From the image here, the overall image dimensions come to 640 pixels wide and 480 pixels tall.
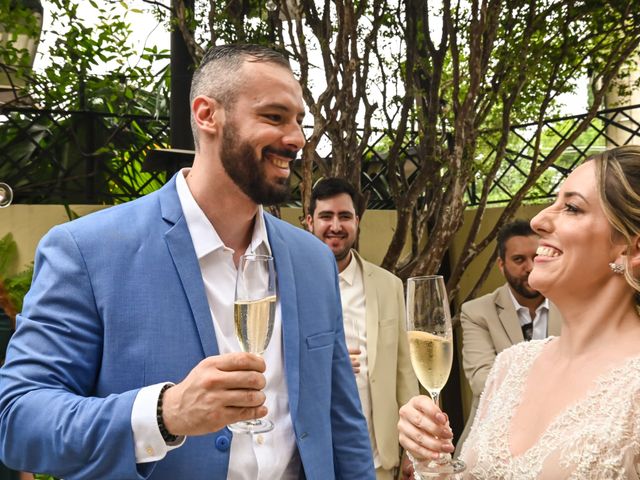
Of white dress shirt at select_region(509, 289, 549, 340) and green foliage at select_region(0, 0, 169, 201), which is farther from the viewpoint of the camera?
green foliage at select_region(0, 0, 169, 201)

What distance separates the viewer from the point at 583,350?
2273 millimetres

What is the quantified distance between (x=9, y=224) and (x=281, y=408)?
5338 millimetres

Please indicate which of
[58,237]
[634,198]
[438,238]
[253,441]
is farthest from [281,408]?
[438,238]

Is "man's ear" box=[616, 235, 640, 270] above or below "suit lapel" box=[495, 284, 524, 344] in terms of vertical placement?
above

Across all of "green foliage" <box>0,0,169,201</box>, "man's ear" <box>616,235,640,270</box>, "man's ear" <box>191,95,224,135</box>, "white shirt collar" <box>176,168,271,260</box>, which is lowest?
"man's ear" <box>616,235,640,270</box>

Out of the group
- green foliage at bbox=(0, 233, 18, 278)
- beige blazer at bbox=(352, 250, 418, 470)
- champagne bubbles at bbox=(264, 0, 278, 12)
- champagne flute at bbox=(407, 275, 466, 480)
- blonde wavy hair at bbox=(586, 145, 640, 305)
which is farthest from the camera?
green foliage at bbox=(0, 233, 18, 278)

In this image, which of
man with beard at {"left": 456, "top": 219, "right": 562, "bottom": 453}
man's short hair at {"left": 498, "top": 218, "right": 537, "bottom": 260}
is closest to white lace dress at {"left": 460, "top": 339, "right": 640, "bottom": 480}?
man with beard at {"left": 456, "top": 219, "right": 562, "bottom": 453}

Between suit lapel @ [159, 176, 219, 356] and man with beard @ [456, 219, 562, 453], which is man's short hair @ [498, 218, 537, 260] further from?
suit lapel @ [159, 176, 219, 356]

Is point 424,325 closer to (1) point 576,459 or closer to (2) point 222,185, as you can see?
(1) point 576,459

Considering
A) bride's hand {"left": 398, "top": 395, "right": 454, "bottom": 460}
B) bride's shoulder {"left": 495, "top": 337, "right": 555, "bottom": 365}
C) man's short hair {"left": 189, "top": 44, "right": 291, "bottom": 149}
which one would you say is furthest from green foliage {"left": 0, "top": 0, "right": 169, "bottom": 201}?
bride's hand {"left": 398, "top": 395, "right": 454, "bottom": 460}

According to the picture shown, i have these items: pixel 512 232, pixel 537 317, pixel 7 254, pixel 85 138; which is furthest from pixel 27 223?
pixel 537 317

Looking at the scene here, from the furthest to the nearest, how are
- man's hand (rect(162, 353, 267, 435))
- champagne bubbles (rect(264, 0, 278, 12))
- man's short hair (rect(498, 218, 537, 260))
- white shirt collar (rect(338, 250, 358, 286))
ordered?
champagne bubbles (rect(264, 0, 278, 12))
man's short hair (rect(498, 218, 537, 260))
white shirt collar (rect(338, 250, 358, 286))
man's hand (rect(162, 353, 267, 435))

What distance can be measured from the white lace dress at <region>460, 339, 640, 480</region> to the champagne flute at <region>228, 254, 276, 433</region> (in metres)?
0.87

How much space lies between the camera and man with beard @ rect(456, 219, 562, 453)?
494 centimetres
